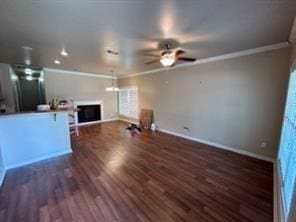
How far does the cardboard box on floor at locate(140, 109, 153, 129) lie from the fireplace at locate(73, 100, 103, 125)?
7.99 feet

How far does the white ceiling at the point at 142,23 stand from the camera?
1.62m

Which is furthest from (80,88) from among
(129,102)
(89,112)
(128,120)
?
(128,120)

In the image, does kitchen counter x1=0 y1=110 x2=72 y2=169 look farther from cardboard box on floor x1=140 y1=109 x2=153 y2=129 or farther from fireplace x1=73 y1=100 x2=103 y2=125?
cardboard box on floor x1=140 y1=109 x2=153 y2=129

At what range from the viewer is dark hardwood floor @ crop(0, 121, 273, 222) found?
1807 mm

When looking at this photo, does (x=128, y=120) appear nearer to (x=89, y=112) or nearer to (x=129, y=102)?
(x=129, y=102)

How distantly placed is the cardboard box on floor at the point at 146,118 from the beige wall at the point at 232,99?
813 millimetres

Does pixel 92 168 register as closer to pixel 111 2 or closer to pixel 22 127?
pixel 22 127

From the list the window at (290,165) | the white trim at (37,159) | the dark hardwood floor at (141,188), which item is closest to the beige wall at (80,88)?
the white trim at (37,159)

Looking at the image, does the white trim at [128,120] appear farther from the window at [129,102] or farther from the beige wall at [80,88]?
the beige wall at [80,88]

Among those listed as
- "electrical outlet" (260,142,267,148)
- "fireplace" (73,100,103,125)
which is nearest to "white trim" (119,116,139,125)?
"fireplace" (73,100,103,125)

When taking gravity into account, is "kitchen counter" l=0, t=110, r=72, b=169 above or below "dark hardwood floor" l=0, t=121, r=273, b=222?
above

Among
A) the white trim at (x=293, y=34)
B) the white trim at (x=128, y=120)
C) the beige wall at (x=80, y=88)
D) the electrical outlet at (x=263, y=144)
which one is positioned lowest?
the white trim at (x=128, y=120)

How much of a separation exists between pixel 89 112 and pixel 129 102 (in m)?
2.07

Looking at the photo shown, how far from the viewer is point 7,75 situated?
4516mm
